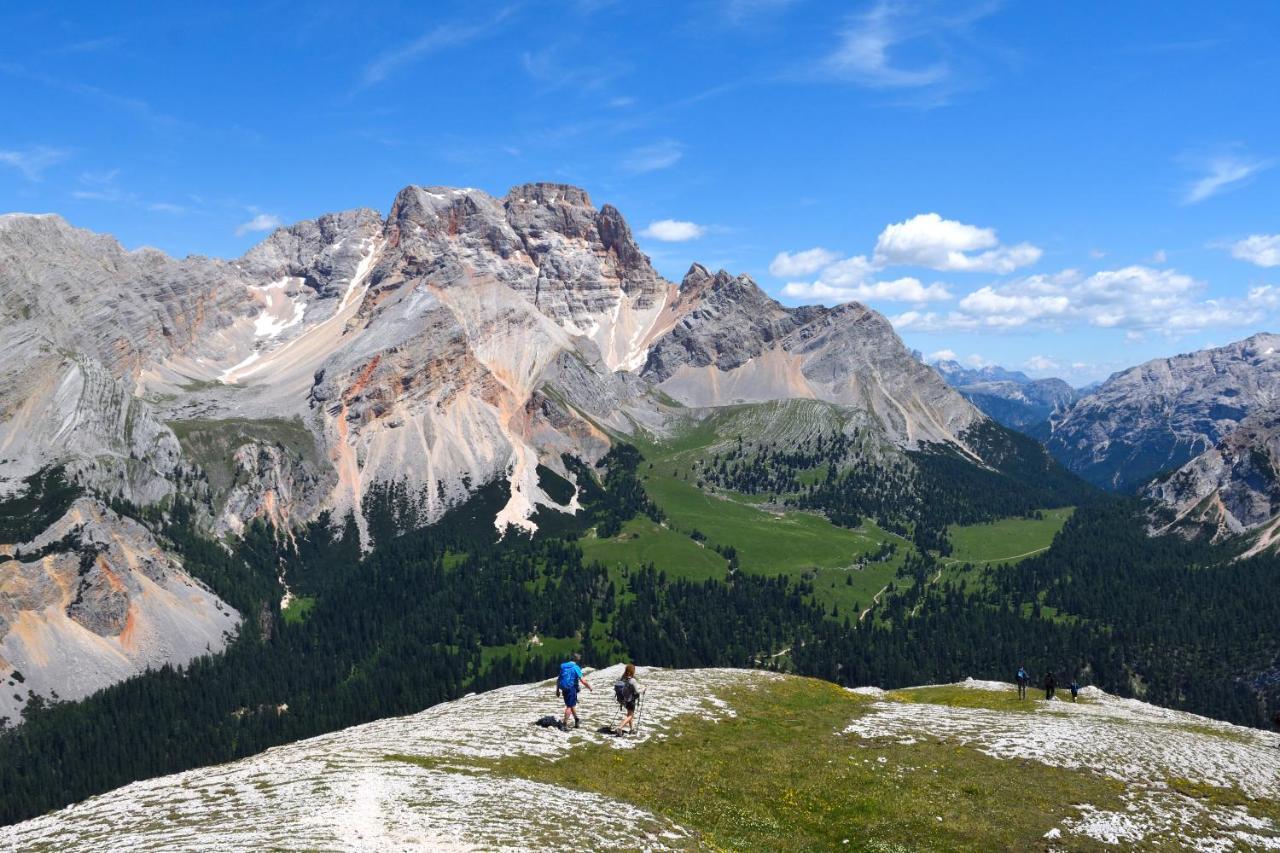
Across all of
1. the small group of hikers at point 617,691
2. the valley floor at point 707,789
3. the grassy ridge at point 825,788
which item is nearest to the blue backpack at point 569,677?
the small group of hikers at point 617,691

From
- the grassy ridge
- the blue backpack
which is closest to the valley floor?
the grassy ridge

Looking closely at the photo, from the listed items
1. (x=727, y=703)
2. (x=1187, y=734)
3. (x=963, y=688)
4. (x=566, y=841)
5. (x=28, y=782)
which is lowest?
(x=28, y=782)

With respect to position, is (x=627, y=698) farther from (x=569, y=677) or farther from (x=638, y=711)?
(x=638, y=711)

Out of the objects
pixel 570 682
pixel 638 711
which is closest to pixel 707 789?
pixel 570 682

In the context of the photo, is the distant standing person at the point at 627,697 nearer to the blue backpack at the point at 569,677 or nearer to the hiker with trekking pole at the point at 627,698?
the hiker with trekking pole at the point at 627,698

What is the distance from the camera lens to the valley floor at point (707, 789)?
109 ft

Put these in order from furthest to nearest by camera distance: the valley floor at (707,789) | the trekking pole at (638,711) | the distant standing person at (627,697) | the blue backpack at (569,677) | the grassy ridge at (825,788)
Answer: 1. the trekking pole at (638,711)
2. the blue backpack at (569,677)
3. the distant standing person at (627,697)
4. the grassy ridge at (825,788)
5. the valley floor at (707,789)

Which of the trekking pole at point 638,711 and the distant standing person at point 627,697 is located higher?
the distant standing person at point 627,697

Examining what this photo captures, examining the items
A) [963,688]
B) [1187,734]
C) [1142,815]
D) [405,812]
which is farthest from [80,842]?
[963,688]

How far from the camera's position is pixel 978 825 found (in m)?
39.8

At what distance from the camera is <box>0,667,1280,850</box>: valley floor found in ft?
109

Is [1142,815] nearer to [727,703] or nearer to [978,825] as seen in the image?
[978,825]

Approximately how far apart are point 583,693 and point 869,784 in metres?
27.6

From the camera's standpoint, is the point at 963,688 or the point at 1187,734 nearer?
the point at 1187,734
